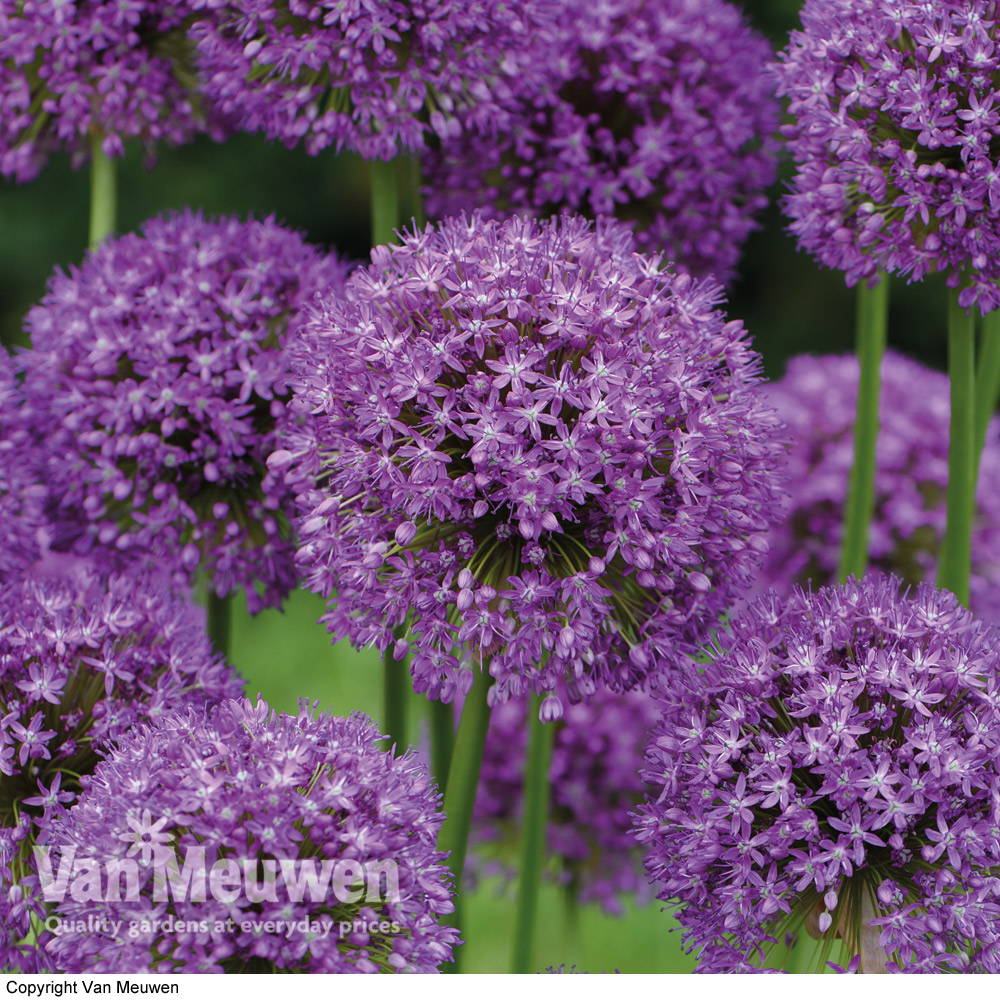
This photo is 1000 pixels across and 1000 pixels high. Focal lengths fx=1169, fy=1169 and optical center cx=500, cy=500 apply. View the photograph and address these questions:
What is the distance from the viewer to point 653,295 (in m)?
1.88

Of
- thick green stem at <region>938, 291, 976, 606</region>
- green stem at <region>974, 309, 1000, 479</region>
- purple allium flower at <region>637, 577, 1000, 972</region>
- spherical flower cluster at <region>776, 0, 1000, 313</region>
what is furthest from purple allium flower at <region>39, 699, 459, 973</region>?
green stem at <region>974, 309, 1000, 479</region>

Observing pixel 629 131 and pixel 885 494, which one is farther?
pixel 885 494

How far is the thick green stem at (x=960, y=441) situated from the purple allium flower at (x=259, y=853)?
1.12 m

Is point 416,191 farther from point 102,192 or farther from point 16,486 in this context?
point 16,486

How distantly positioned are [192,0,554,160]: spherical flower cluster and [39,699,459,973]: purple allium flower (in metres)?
1.16

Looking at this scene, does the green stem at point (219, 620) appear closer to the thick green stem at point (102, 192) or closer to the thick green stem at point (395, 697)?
the thick green stem at point (395, 697)

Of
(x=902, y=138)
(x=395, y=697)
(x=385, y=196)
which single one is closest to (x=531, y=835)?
(x=395, y=697)

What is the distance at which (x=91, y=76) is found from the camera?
245 cm

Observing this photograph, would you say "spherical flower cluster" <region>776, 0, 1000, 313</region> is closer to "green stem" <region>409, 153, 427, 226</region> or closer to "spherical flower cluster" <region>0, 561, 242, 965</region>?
"green stem" <region>409, 153, 427, 226</region>

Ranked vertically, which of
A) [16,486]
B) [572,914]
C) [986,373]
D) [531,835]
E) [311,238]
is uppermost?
[311,238]

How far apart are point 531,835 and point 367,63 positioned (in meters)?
1.59
